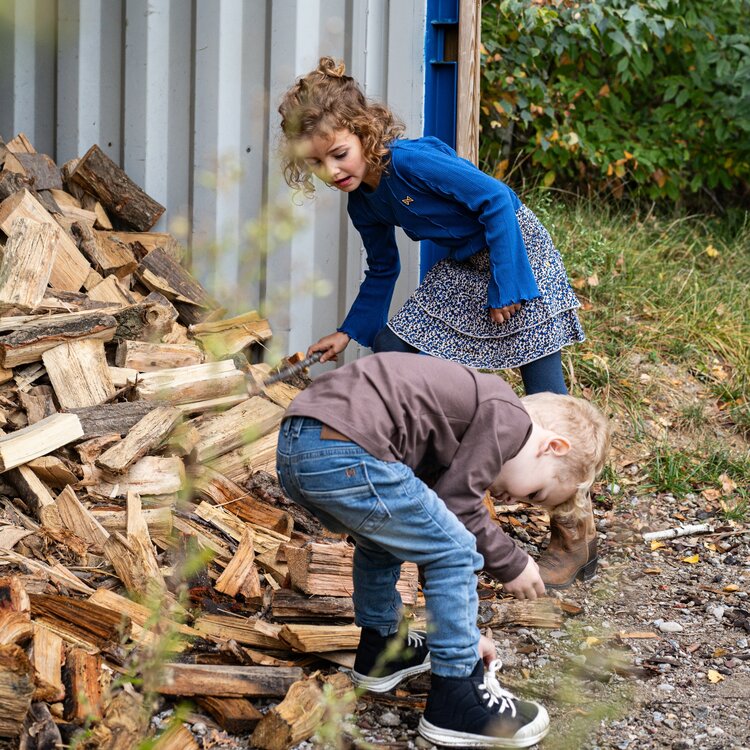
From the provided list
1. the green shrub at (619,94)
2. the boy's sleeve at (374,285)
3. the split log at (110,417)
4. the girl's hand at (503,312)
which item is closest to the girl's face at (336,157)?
the boy's sleeve at (374,285)

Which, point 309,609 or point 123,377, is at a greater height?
point 123,377

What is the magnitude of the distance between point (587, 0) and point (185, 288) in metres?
3.69

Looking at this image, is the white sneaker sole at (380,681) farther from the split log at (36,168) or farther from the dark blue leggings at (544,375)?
the split log at (36,168)

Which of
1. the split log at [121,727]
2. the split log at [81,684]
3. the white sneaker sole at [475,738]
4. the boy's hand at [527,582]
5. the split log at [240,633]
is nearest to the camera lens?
the split log at [121,727]

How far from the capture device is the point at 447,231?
3.19m

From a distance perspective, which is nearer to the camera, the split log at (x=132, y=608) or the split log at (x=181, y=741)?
the split log at (x=181, y=741)

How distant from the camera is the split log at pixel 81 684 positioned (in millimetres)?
2035

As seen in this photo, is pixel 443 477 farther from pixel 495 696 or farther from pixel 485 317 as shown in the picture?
pixel 485 317

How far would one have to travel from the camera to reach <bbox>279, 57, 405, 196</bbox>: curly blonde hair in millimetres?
3035

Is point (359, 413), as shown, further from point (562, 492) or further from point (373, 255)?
point (373, 255)

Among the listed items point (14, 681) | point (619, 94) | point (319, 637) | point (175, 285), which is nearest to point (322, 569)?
point (319, 637)

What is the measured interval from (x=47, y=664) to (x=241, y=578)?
2.36 ft

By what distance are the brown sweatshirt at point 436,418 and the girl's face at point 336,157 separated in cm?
105

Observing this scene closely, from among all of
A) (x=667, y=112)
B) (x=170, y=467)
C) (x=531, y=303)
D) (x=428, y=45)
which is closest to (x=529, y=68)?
(x=667, y=112)
